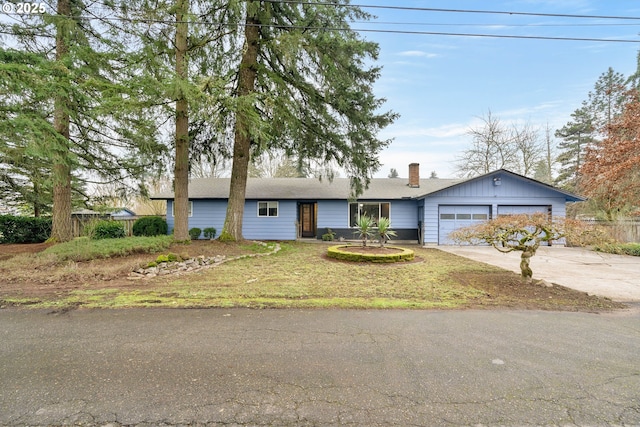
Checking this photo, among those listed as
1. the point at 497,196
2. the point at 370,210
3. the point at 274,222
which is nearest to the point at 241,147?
the point at 274,222

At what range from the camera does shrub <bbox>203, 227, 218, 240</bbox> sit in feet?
49.3

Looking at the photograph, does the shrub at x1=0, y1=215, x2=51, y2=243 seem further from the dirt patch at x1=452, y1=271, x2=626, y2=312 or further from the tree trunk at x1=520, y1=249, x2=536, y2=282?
the tree trunk at x1=520, y1=249, x2=536, y2=282

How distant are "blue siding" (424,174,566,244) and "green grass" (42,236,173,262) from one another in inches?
488

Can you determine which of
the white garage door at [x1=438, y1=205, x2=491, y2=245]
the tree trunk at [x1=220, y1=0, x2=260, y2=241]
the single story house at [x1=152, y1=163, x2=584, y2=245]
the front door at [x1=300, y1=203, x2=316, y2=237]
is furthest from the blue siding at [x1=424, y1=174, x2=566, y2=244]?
the tree trunk at [x1=220, y1=0, x2=260, y2=241]

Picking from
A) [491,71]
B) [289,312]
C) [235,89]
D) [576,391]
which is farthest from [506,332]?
[491,71]

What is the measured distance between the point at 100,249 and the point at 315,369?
842 centimetres

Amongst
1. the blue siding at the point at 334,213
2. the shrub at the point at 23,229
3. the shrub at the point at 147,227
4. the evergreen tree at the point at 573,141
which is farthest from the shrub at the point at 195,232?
the evergreen tree at the point at 573,141

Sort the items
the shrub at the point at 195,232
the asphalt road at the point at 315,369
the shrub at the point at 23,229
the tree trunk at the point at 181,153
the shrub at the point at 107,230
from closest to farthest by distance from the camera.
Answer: the asphalt road at the point at 315,369 → the tree trunk at the point at 181,153 → the shrub at the point at 23,229 → the shrub at the point at 107,230 → the shrub at the point at 195,232

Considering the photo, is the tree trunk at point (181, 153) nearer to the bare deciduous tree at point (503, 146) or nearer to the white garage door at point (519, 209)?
the white garage door at point (519, 209)

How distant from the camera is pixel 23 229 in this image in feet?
38.7

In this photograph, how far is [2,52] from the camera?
23.9 feet

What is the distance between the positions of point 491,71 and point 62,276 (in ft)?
60.2

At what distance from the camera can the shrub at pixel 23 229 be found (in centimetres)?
1155

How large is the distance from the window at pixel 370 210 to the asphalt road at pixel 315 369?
1164cm
